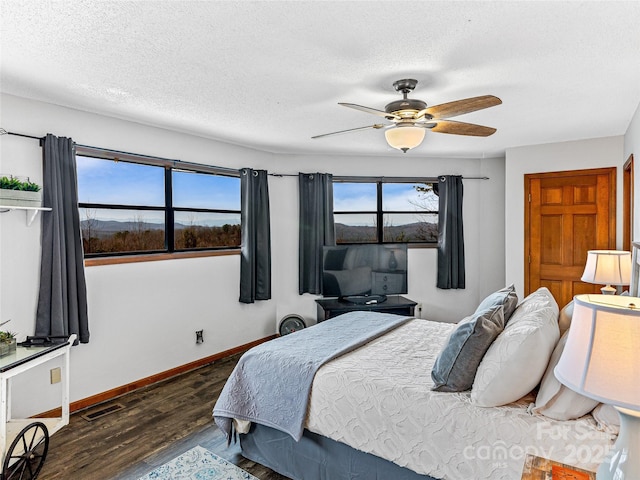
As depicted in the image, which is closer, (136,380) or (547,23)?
(547,23)

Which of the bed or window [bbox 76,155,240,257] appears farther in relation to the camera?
window [bbox 76,155,240,257]

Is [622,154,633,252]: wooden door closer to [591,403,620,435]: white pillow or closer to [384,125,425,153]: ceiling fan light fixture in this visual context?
[384,125,425,153]: ceiling fan light fixture

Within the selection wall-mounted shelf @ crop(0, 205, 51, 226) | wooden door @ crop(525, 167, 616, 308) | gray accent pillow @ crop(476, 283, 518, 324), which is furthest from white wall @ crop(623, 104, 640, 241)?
wall-mounted shelf @ crop(0, 205, 51, 226)

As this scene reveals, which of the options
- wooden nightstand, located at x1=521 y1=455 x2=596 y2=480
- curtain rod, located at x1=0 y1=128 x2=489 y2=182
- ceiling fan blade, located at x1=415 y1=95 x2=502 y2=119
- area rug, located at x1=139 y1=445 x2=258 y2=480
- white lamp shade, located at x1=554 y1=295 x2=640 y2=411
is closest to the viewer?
white lamp shade, located at x1=554 y1=295 x2=640 y2=411

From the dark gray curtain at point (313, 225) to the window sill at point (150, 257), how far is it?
88cm

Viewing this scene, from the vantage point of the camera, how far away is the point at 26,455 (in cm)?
228

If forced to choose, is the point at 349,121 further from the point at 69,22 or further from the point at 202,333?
the point at 202,333

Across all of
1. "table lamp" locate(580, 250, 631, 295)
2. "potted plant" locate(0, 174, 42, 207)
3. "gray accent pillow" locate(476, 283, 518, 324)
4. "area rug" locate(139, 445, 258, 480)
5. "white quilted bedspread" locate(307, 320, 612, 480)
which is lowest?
"area rug" locate(139, 445, 258, 480)

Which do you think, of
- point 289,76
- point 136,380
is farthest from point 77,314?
point 289,76

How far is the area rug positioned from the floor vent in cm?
99

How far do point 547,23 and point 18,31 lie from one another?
244 cm

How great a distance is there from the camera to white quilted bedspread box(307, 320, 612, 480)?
1617 mm

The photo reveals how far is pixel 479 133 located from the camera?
2.83 metres

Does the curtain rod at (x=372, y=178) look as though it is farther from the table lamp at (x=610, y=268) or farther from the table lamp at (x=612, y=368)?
the table lamp at (x=612, y=368)
